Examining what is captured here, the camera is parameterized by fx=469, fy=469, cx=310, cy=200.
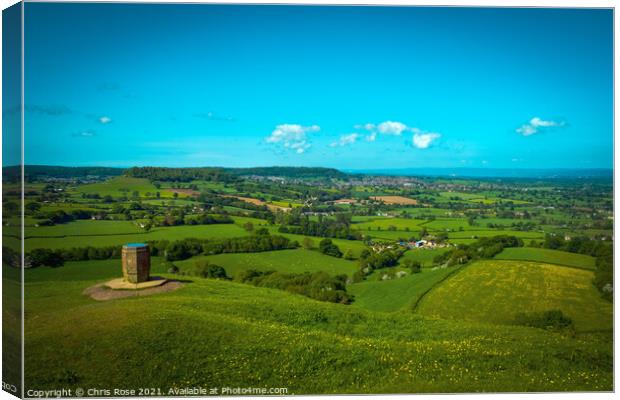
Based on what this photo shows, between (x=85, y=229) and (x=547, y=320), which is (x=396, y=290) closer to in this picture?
(x=547, y=320)

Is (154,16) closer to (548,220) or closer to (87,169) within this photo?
(87,169)

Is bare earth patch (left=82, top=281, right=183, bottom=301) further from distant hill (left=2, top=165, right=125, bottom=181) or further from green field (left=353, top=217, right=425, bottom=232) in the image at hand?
green field (left=353, top=217, right=425, bottom=232)

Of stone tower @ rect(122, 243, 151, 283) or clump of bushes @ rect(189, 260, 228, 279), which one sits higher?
stone tower @ rect(122, 243, 151, 283)

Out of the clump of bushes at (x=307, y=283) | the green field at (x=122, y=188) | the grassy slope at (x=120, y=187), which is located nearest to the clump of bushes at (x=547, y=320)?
the clump of bushes at (x=307, y=283)

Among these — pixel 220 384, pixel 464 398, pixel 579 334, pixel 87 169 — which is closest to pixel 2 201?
pixel 87 169

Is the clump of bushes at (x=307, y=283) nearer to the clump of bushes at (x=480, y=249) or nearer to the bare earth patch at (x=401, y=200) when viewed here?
the bare earth patch at (x=401, y=200)

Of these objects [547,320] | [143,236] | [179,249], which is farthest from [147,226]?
[547,320]

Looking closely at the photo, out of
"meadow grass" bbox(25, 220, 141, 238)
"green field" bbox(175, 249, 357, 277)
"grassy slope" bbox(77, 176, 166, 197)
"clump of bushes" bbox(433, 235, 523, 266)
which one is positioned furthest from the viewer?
"green field" bbox(175, 249, 357, 277)

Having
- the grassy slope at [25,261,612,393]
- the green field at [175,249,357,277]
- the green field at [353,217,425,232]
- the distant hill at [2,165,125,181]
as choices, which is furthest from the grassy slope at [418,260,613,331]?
the distant hill at [2,165,125,181]
